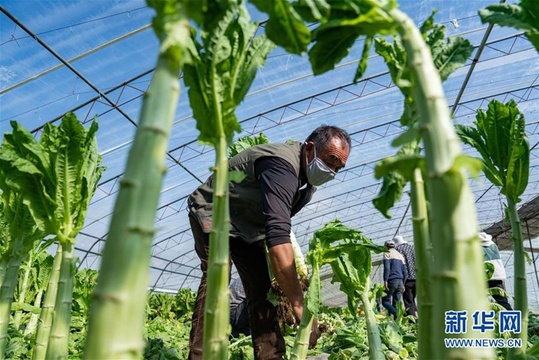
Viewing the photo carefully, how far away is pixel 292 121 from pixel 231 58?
13.6 m

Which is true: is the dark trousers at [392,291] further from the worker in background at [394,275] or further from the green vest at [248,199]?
the green vest at [248,199]

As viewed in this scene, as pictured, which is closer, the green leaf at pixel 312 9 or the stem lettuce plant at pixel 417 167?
the stem lettuce plant at pixel 417 167

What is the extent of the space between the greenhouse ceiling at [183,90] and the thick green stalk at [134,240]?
5.68m

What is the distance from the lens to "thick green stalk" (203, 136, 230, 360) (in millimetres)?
1361

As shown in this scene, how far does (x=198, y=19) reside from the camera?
1.13 m

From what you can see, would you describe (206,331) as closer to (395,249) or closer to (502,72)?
(395,249)

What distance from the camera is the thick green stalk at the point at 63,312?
1.93m

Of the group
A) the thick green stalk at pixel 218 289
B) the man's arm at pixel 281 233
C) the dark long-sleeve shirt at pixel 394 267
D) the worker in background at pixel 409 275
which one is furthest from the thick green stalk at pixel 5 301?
the worker in background at pixel 409 275

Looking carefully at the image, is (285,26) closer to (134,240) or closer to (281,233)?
(134,240)

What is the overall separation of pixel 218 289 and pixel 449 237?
677mm

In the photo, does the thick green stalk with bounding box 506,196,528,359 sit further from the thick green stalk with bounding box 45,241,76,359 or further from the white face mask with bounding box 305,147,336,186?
the thick green stalk with bounding box 45,241,76,359

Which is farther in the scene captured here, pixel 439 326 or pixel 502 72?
pixel 502 72

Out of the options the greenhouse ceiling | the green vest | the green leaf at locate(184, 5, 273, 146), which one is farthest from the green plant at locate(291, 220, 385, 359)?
the greenhouse ceiling

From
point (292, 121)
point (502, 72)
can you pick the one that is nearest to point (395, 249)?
point (292, 121)
